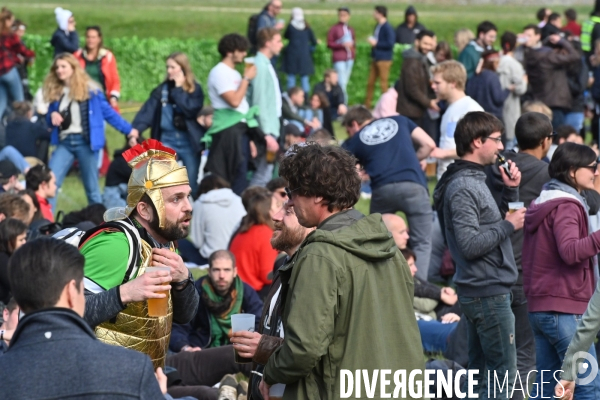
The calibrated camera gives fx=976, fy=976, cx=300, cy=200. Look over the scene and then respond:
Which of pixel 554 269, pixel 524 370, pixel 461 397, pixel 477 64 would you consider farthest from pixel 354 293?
pixel 477 64

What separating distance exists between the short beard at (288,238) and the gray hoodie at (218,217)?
17.8ft

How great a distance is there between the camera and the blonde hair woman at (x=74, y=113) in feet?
34.7

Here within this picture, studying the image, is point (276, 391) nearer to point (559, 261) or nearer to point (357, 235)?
point (357, 235)

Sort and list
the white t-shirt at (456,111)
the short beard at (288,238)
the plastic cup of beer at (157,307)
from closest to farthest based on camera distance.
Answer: the plastic cup of beer at (157,307) → the short beard at (288,238) → the white t-shirt at (456,111)

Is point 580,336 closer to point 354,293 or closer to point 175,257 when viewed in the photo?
point 354,293

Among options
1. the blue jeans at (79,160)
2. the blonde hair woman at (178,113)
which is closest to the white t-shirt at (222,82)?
the blonde hair woman at (178,113)

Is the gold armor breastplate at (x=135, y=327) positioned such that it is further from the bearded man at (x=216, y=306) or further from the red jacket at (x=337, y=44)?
the red jacket at (x=337, y=44)

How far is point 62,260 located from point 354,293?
1.12 m

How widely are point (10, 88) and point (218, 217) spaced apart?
6.80 metres

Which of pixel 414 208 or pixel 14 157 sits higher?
pixel 414 208

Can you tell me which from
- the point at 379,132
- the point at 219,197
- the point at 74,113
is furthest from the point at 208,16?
the point at 379,132

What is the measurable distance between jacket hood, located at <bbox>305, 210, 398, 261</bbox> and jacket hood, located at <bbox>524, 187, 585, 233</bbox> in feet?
Answer: 6.49

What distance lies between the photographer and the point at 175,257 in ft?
13.9

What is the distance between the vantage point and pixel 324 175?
12.6ft
